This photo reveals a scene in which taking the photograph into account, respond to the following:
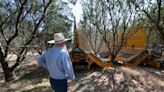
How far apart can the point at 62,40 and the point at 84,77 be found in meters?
5.68

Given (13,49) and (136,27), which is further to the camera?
(136,27)

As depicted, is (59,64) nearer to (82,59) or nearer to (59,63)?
(59,63)

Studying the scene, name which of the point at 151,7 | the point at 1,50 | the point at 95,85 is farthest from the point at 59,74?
the point at 151,7

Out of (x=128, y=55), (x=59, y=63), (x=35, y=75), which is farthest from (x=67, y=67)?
(x=128, y=55)

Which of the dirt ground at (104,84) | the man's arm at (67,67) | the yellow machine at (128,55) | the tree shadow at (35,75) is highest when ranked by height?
the man's arm at (67,67)

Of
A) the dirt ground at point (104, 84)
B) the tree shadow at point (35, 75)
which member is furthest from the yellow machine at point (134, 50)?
the tree shadow at point (35, 75)

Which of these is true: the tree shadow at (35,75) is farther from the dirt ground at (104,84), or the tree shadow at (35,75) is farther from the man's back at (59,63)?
the man's back at (59,63)

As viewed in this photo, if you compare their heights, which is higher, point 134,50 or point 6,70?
point 134,50

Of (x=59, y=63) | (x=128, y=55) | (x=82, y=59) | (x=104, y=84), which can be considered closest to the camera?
(x=59, y=63)

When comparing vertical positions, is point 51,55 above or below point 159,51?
above

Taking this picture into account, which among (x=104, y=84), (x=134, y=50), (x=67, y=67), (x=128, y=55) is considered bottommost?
(x=104, y=84)

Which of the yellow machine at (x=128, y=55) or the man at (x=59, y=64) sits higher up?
the man at (x=59, y=64)

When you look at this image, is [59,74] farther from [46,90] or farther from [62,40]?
[46,90]

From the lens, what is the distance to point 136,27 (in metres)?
13.0
